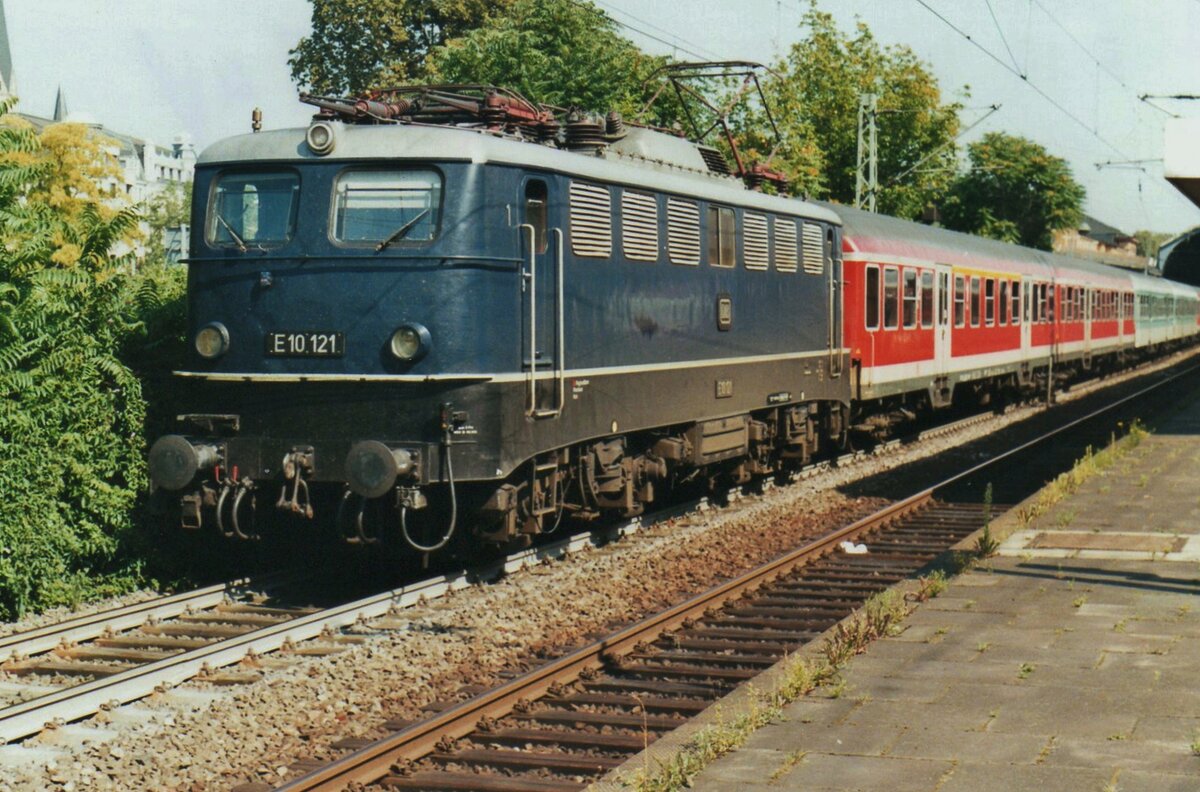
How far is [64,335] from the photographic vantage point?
34.4ft

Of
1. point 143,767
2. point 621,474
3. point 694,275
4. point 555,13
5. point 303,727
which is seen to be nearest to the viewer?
point 143,767

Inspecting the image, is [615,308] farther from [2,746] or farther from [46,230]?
[2,746]

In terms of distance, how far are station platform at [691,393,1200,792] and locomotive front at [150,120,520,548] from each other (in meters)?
3.43

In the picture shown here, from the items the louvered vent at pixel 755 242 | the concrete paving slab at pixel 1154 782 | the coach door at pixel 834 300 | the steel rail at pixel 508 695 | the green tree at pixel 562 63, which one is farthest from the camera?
the green tree at pixel 562 63

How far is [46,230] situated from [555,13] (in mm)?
24956

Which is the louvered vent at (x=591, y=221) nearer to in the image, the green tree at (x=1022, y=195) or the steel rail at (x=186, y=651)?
the steel rail at (x=186, y=651)

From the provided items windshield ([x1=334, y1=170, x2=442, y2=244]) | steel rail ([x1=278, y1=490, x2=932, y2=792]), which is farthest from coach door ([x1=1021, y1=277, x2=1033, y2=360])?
windshield ([x1=334, y1=170, x2=442, y2=244])

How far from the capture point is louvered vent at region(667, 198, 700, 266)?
13164 mm

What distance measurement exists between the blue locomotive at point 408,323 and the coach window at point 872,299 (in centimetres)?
854

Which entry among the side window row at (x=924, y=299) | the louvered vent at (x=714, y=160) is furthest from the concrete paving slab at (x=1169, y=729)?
the side window row at (x=924, y=299)

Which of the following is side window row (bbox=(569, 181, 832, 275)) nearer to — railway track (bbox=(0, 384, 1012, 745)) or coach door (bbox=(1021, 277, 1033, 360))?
railway track (bbox=(0, 384, 1012, 745))

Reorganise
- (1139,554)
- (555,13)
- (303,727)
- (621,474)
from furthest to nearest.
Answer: (555,13) < (621,474) < (1139,554) < (303,727)

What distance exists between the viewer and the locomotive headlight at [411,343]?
33.2 feet

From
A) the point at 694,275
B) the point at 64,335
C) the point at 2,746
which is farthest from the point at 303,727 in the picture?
the point at 694,275
